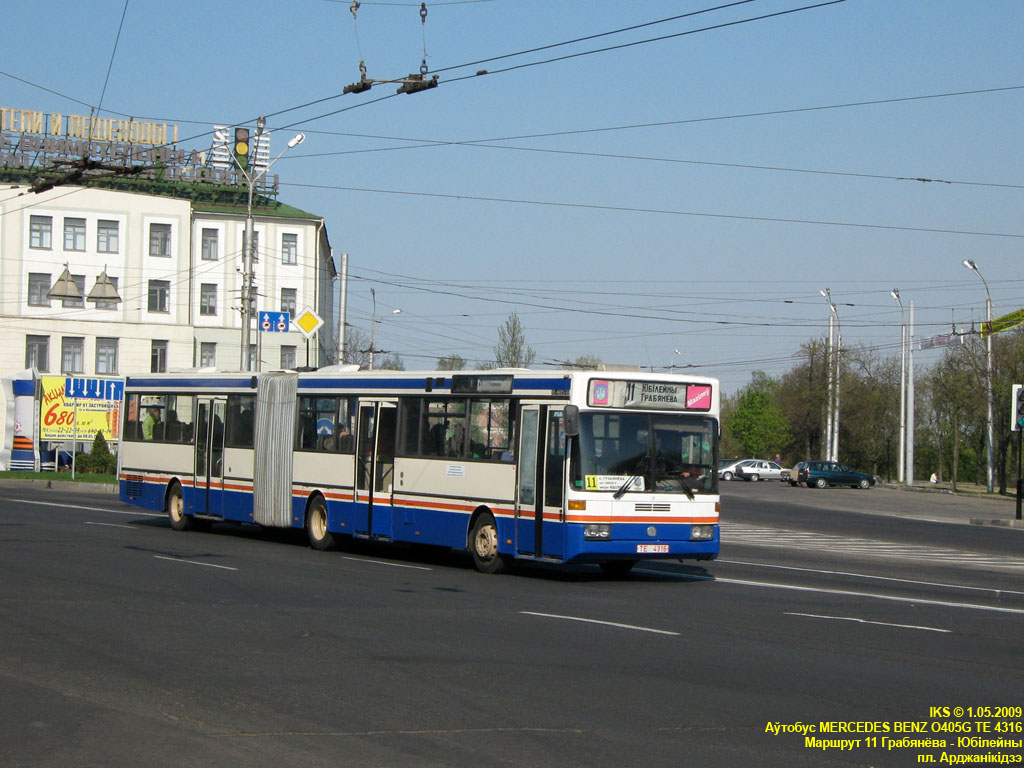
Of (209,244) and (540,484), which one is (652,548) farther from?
(209,244)

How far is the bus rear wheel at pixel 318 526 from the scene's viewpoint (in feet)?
67.3

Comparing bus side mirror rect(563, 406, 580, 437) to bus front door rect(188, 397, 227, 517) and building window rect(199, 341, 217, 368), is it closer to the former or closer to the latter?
bus front door rect(188, 397, 227, 517)

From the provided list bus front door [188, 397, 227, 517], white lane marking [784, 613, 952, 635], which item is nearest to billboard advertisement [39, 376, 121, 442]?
bus front door [188, 397, 227, 517]

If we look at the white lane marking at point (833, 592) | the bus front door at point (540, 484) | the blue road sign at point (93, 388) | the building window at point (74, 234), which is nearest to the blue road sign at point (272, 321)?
the blue road sign at point (93, 388)

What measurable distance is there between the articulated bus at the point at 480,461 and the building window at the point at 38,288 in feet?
160

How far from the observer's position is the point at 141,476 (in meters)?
25.2

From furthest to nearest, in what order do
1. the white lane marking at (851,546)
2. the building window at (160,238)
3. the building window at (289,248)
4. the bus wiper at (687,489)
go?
1. the building window at (289,248)
2. the building window at (160,238)
3. the white lane marking at (851,546)
4. the bus wiper at (687,489)

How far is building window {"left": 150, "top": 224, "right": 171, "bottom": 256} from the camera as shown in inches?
2768

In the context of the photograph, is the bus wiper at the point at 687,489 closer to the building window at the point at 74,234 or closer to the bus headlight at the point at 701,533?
the bus headlight at the point at 701,533

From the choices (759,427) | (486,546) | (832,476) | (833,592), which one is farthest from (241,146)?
(759,427)

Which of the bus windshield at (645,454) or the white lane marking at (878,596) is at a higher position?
the bus windshield at (645,454)

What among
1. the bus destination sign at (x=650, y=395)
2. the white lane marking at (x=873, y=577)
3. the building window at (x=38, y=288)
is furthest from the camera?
the building window at (x=38, y=288)

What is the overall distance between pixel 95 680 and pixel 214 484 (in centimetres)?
1487

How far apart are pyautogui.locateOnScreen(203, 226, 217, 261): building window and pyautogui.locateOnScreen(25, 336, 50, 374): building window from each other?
1047 cm
